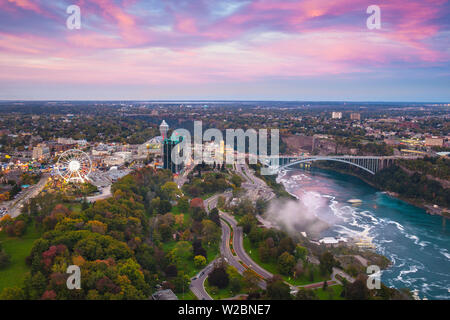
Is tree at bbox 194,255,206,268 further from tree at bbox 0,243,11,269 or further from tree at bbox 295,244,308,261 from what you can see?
tree at bbox 0,243,11,269

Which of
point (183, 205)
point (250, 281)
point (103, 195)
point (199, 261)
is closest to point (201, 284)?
point (199, 261)

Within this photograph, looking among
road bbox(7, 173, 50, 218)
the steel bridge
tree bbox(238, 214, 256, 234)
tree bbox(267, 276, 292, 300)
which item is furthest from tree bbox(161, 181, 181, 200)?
the steel bridge

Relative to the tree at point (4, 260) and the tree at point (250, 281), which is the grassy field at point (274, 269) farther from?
the tree at point (4, 260)

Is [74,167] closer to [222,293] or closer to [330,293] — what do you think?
[222,293]

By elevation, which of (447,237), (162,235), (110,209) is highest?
(110,209)

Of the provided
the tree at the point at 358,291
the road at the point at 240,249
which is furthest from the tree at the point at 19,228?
the tree at the point at 358,291

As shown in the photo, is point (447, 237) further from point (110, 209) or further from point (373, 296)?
point (110, 209)
